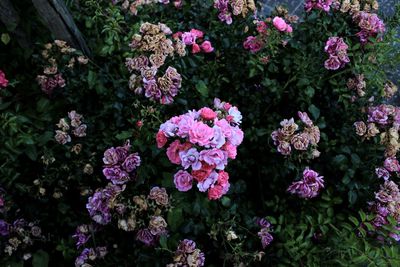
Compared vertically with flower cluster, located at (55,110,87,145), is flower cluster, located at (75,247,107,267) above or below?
below

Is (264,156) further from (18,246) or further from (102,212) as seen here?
(18,246)

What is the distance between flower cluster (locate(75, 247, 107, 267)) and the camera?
1.74 metres

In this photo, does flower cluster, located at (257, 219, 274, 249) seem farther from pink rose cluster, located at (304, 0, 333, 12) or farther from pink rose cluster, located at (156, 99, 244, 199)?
pink rose cluster, located at (304, 0, 333, 12)

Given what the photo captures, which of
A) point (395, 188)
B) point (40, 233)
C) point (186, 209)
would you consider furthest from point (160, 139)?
point (395, 188)

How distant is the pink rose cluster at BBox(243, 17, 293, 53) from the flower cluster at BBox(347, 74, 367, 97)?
403 mm

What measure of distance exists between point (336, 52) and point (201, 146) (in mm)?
968

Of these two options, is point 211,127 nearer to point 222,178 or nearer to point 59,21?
point 222,178

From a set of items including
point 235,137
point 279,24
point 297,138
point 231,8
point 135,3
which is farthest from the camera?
point 135,3

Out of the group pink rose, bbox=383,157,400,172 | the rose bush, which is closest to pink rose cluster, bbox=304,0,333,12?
→ the rose bush

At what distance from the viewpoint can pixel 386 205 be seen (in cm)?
179

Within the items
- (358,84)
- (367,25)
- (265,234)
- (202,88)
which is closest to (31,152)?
(202,88)

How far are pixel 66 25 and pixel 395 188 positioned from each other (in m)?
1.73

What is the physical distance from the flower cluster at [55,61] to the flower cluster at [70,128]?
227 mm

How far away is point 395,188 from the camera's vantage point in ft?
5.89
